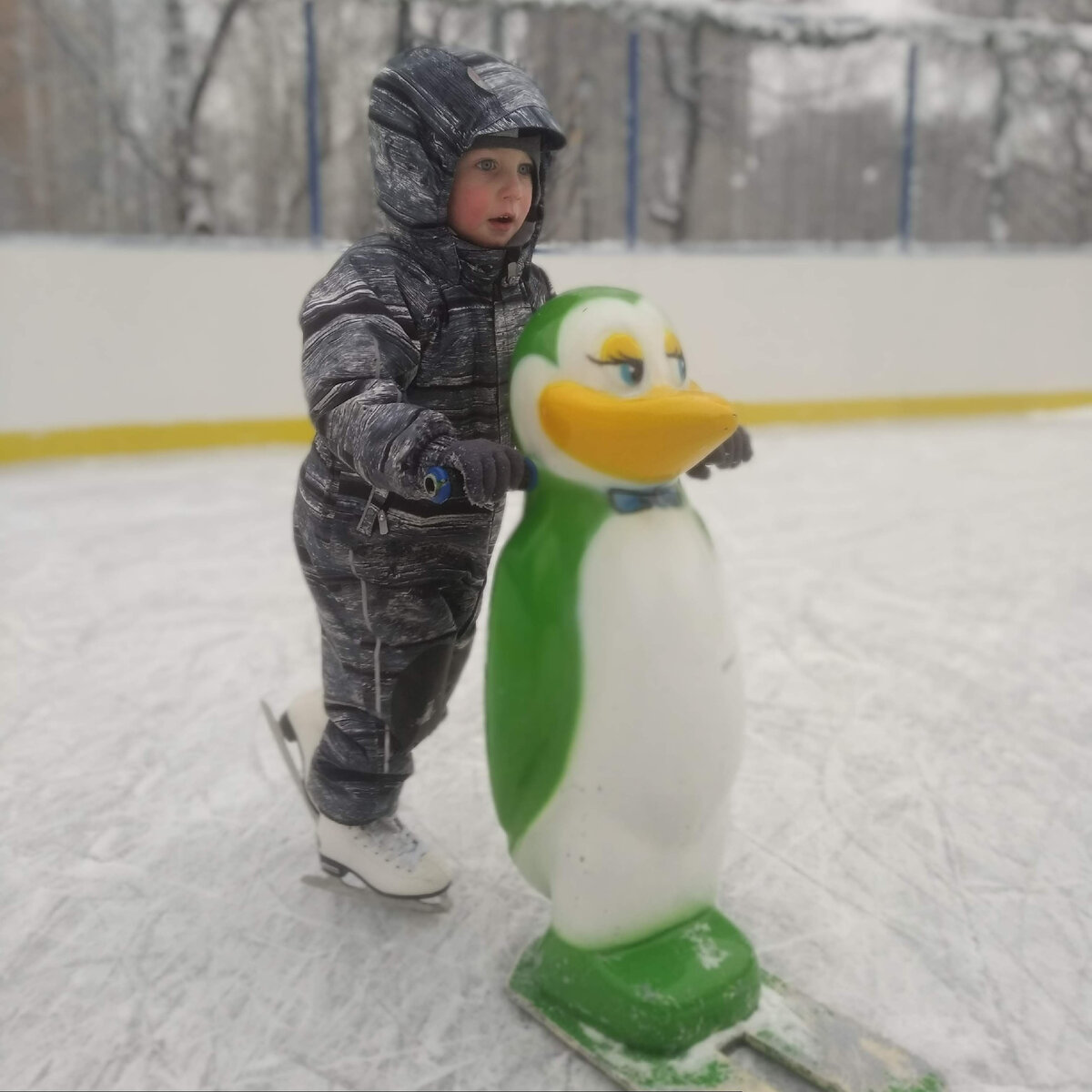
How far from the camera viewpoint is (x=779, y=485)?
11.9ft

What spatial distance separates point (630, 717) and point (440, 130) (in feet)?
1.70

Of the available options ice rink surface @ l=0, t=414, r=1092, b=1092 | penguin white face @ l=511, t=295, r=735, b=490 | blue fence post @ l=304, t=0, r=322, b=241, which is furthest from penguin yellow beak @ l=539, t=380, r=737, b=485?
blue fence post @ l=304, t=0, r=322, b=241

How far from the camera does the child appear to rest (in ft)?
2.94

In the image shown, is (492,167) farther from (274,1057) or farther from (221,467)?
(221,467)

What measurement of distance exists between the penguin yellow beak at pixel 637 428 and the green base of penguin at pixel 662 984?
1.37 feet

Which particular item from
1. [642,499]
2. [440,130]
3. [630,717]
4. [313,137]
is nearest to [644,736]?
[630,717]

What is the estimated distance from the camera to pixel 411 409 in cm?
84

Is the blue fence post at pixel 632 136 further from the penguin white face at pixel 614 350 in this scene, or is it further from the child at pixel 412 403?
the penguin white face at pixel 614 350

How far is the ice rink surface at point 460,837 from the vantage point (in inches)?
40.4

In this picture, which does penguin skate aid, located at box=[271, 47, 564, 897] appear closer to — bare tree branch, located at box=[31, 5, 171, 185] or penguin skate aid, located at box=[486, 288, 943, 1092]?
penguin skate aid, located at box=[486, 288, 943, 1092]

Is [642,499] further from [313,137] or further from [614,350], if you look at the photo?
[313,137]

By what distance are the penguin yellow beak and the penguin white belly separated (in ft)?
0.17

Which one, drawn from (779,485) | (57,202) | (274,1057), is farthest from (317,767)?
(57,202)

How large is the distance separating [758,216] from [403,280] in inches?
170
